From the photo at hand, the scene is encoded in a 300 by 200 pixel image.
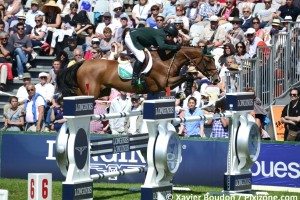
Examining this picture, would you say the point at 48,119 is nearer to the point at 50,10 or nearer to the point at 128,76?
the point at 128,76

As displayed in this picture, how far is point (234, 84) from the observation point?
1017 inches

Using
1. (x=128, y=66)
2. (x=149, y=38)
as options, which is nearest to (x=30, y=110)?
(x=128, y=66)

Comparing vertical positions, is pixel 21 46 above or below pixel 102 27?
below

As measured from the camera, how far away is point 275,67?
1061 inches

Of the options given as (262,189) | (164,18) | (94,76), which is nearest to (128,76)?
(94,76)

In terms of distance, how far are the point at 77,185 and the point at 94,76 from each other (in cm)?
987

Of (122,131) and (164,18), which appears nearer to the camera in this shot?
(122,131)

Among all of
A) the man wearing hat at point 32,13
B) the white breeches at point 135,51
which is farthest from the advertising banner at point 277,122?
the man wearing hat at point 32,13

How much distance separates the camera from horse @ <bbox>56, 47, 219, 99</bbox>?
26.2 m

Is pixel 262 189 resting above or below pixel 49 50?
below

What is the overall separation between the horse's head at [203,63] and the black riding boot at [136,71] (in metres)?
1.00

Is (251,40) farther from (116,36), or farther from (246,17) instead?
(116,36)

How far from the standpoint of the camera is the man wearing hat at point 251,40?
27797mm

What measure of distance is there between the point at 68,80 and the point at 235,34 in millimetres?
3956
